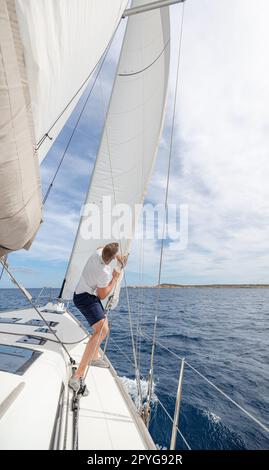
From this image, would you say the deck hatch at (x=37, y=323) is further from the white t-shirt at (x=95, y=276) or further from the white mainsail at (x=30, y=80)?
the white mainsail at (x=30, y=80)

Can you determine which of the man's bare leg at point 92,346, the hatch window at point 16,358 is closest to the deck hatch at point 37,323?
the hatch window at point 16,358

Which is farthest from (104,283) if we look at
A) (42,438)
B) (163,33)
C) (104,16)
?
→ (163,33)

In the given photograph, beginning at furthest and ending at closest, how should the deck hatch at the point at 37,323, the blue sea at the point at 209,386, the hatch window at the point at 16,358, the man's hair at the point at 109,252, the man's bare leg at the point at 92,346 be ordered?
the deck hatch at the point at 37,323, the blue sea at the point at 209,386, the man's hair at the point at 109,252, the man's bare leg at the point at 92,346, the hatch window at the point at 16,358

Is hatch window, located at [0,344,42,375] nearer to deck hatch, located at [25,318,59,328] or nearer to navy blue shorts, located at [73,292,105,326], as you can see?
navy blue shorts, located at [73,292,105,326]

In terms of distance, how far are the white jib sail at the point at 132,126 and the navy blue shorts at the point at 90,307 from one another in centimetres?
172

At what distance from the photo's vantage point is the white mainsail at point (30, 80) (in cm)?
62

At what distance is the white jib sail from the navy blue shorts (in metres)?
1.72

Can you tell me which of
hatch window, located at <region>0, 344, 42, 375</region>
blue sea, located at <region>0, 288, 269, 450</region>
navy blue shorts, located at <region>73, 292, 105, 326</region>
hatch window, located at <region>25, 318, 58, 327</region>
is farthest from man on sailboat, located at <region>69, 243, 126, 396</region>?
hatch window, located at <region>25, 318, 58, 327</region>

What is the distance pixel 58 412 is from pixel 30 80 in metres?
1.91

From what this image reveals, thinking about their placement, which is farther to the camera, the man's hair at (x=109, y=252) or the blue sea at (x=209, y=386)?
the blue sea at (x=209, y=386)

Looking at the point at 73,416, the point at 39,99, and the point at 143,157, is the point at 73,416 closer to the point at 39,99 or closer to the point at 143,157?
the point at 39,99

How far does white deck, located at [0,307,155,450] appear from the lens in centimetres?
116

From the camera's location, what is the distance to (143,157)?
4.28 m

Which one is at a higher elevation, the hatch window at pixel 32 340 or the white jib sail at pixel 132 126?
the white jib sail at pixel 132 126
